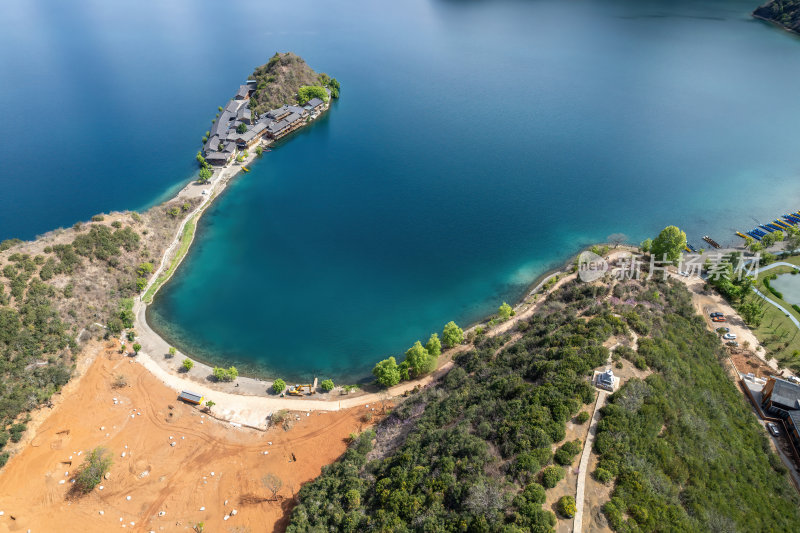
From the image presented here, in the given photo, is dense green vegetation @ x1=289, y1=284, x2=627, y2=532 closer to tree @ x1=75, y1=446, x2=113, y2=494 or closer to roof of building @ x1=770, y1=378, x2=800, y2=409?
roof of building @ x1=770, y1=378, x2=800, y2=409

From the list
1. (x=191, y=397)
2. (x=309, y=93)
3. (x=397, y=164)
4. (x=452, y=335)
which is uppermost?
(x=309, y=93)

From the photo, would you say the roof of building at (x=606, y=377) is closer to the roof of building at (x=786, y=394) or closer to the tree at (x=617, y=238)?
the roof of building at (x=786, y=394)

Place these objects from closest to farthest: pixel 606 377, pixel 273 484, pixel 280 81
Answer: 1. pixel 606 377
2. pixel 273 484
3. pixel 280 81

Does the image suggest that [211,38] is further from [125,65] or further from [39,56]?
[39,56]

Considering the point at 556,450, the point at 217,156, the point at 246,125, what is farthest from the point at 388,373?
the point at 246,125

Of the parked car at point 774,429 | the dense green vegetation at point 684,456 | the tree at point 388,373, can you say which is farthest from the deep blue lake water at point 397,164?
the parked car at point 774,429

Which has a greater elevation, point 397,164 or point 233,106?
point 233,106

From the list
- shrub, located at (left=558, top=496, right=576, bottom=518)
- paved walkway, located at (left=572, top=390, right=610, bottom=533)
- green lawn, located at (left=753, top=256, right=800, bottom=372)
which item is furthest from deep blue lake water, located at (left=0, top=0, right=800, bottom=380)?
shrub, located at (left=558, top=496, right=576, bottom=518)

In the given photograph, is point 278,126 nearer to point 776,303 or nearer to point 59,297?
point 59,297
